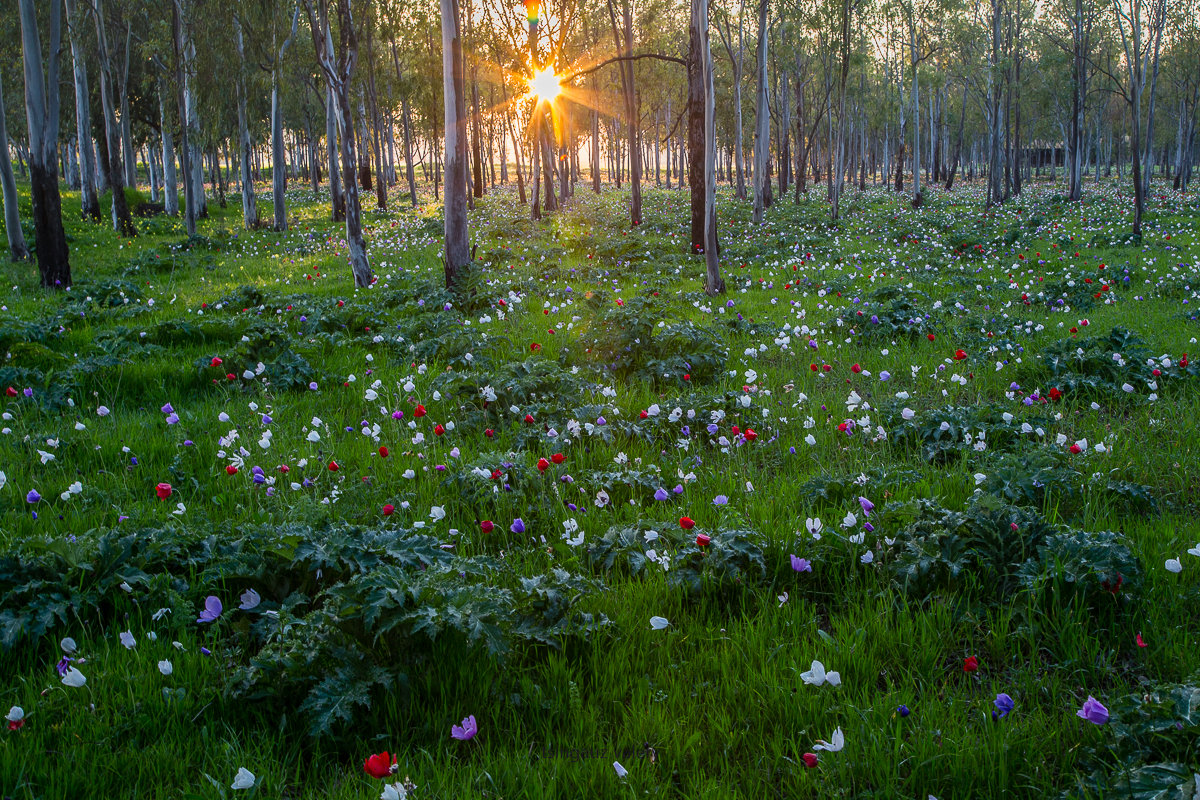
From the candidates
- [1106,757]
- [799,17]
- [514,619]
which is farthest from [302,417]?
[799,17]

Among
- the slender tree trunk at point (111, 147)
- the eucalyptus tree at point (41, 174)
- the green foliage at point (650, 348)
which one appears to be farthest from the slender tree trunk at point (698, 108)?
the slender tree trunk at point (111, 147)

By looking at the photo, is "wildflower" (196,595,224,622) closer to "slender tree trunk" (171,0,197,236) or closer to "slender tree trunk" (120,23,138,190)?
"slender tree trunk" (171,0,197,236)

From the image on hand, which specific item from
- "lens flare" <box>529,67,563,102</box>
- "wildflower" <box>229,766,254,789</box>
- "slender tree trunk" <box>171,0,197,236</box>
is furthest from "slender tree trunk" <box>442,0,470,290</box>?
"slender tree trunk" <box>171,0,197,236</box>

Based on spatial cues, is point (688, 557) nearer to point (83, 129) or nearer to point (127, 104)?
point (83, 129)

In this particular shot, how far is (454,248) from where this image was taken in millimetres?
11422

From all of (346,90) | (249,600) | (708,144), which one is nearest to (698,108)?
(708,144)

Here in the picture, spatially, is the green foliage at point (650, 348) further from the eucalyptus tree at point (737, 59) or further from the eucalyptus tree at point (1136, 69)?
the eucalyptus tree at point (737, 59)

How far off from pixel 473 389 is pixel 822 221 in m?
18.4

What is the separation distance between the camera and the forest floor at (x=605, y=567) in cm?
224

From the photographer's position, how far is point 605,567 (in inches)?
134

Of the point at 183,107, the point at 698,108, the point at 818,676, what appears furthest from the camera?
the point at 183,107

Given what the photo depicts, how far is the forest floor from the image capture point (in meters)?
2.24

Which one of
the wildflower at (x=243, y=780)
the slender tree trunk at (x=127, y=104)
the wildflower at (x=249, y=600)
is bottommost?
the wildflower at (x=243, y=780)

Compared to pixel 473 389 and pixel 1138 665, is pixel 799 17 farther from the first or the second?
pixel 1138 665
